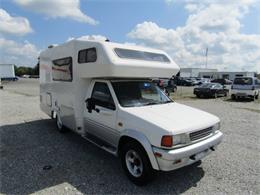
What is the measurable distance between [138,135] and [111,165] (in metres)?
1.37

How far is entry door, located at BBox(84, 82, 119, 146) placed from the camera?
4.27 metres

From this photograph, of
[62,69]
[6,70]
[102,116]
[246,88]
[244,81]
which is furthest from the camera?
[6,70]

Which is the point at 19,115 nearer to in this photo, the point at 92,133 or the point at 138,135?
the point at 92,133

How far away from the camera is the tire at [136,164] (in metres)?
3.51

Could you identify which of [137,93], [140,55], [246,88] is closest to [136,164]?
[137,93]

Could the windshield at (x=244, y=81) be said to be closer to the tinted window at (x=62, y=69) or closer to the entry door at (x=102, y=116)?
the tinted window at (x=62, y=69)

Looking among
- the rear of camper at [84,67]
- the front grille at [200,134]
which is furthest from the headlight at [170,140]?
the rear of camper at [84,67]

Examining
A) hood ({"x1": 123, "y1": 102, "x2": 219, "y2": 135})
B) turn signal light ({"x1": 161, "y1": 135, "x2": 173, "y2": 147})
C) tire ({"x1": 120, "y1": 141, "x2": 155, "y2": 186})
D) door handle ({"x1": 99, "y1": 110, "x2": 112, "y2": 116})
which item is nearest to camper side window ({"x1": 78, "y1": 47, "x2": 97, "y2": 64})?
door handle ({"x1": 99, "y1": 110, "x2": 112, "y2": 116})

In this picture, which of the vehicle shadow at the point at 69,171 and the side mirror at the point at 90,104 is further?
the side mirror at the point at 90,104

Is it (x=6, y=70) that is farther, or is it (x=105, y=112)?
(x=6, y=70)

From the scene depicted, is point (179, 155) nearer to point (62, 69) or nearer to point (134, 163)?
point (134, 163)

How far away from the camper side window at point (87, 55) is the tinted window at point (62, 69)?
1.92 ft

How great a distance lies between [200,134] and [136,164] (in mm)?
1295

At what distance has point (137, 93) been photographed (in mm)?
4664
